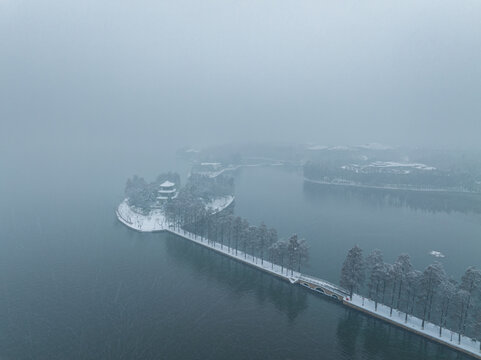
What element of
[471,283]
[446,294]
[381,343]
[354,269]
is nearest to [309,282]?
[354,269]

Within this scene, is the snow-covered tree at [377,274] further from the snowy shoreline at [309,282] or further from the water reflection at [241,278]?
the water reflection at [241,278]

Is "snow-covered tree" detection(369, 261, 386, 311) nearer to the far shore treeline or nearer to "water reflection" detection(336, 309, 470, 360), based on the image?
the far shore treeline

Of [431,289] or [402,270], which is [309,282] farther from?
[431,289]

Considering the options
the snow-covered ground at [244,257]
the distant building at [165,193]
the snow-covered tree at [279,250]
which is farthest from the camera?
the distant building at [165,193]

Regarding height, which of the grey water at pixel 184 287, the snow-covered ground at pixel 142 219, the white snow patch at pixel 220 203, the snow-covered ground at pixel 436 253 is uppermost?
the white snow patch at pixel 220 203

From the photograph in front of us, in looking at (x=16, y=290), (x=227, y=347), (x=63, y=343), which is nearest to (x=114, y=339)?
(x=63, y=343)

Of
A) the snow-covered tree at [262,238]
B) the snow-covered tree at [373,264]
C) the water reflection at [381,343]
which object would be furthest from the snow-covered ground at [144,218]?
the water reflection at [381,343]

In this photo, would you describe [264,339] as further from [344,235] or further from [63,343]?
[344,235]
